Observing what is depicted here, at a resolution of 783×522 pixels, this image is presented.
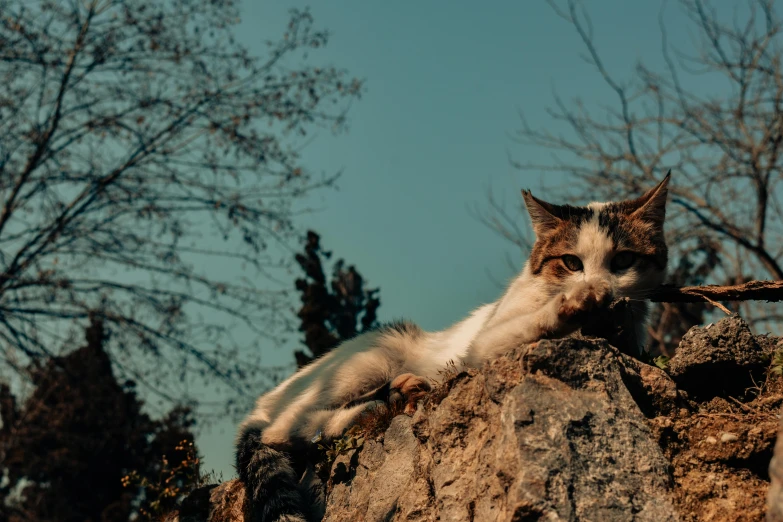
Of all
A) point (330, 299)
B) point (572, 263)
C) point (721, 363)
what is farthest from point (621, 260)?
→ point (330, 299)

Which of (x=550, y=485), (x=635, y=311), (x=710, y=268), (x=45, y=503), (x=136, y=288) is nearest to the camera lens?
(x=550, y=485)

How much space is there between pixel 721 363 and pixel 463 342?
6.37 feet

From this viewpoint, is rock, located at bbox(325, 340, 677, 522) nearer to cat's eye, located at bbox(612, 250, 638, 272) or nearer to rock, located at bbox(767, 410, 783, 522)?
rock, located at bbox(767, 410, 783, 522)

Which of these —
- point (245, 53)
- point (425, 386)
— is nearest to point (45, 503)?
point (245, 53)

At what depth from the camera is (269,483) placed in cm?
416

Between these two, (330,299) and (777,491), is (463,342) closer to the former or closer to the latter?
(777,491)

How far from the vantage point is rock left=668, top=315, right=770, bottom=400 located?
3.38 meters

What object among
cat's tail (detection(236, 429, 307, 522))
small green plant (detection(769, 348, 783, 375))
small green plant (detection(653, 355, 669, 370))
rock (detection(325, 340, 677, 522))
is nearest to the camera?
rock (detection(325, 340, 677, 522))

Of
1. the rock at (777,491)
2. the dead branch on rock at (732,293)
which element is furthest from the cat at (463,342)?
the rock at (777,491)

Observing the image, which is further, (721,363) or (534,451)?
(721,363)

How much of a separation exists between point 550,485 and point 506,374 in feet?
2.11

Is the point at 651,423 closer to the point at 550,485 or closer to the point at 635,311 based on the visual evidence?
the point at 550,485

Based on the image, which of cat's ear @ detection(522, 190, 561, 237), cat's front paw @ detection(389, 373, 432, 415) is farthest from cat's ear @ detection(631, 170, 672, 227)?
cat's front paw @ detection(389, 373, 432, 415)

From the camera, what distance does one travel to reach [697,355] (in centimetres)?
341
